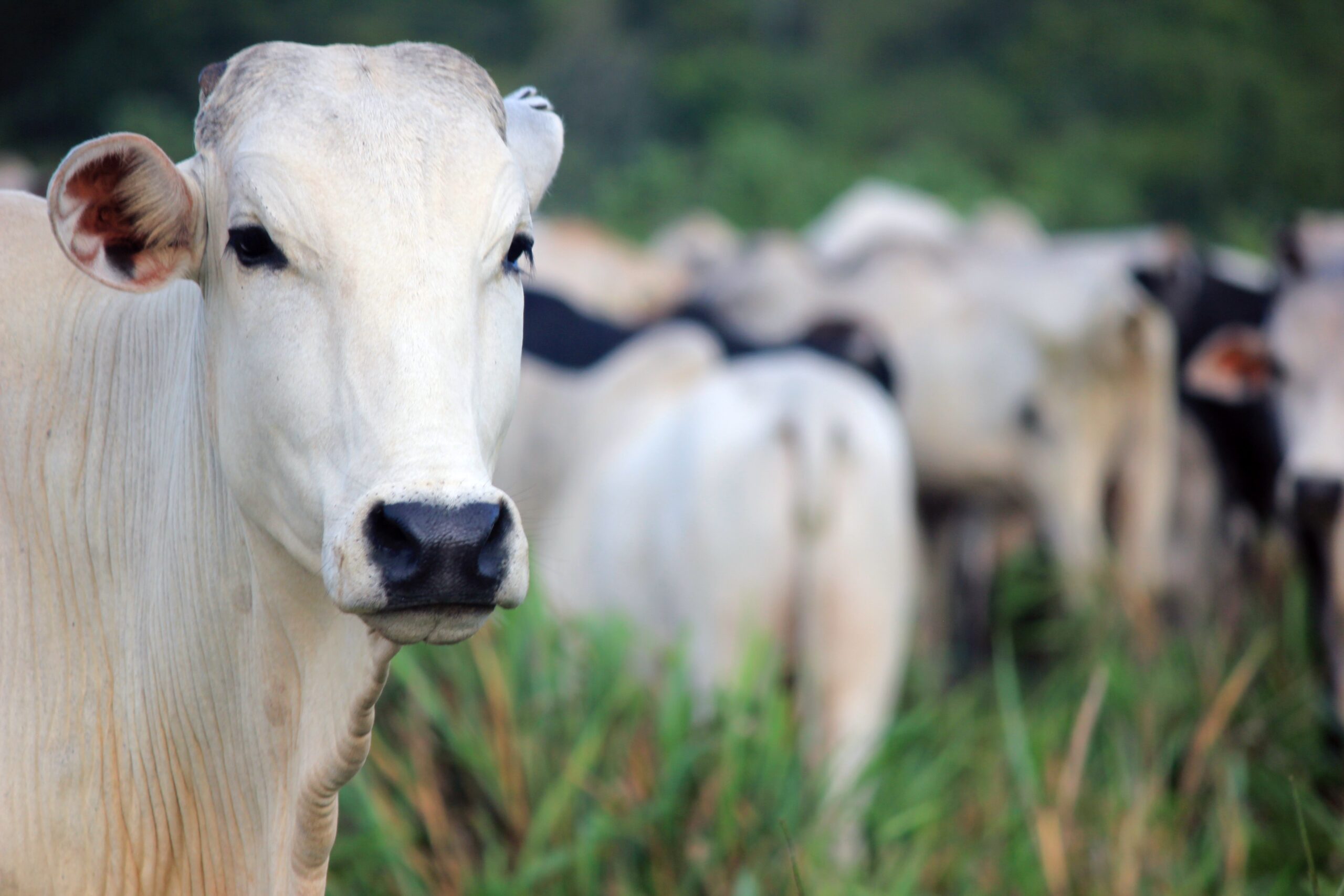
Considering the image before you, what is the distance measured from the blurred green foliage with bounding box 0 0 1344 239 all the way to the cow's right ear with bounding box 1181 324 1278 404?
45.3 feet

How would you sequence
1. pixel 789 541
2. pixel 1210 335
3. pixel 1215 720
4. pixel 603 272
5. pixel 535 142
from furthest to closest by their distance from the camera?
pixel 603 272 < pixel 1210 335 < pixel 1215 720 < pixel 789 541 < pixel 535 142

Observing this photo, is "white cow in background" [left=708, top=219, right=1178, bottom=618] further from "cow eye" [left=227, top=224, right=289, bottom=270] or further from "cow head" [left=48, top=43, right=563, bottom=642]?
"cow eye" [left=227, top=224, right=289, bottom=270]

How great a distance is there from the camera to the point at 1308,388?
4.82 meters

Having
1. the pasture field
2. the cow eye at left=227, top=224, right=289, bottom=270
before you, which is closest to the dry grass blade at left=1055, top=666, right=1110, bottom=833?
the pasture field

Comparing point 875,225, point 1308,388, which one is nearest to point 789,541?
point 1308,388

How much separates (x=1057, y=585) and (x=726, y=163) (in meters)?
15.3

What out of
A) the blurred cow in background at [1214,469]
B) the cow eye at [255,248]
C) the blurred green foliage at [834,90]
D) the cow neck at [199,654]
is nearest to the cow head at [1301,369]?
the blurred cow in background at [1214,469]

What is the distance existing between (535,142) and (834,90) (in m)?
27.0

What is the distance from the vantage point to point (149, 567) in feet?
6.66

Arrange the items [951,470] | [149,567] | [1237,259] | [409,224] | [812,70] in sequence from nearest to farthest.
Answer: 1. [409,224]
2. [149,567]
3. [951,470]
4. [1237,259]
5. [812,70]

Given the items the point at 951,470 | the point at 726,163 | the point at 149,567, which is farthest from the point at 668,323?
the point at 726,163

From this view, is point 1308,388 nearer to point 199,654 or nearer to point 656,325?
point 656,325

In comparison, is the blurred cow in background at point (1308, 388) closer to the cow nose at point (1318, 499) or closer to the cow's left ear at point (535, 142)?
the cow nose at point (1318, 499)

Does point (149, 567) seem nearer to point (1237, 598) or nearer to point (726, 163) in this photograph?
point (1237, 598)
